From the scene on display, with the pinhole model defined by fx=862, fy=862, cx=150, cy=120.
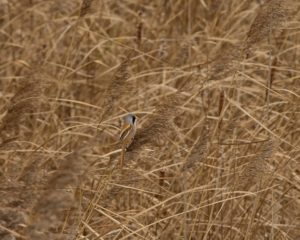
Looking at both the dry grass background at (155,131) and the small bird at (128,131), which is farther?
the dry grass background at (155,131)

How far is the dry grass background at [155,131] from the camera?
7.82 ft

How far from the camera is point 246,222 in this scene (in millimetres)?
2951

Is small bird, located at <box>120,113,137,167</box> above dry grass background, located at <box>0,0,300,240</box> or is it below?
above

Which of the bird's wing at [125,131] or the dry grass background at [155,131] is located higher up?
the bird's wing at [125,131]

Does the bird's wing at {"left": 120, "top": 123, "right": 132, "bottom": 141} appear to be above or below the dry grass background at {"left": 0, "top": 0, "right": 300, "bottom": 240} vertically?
above

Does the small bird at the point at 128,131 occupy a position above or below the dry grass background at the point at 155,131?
above

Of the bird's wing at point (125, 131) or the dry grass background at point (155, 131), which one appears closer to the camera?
the bird's wing at point (125, 131)

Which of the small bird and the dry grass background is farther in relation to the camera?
the dry grass background

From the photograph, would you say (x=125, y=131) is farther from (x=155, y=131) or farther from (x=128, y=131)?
(x=155, y=131)

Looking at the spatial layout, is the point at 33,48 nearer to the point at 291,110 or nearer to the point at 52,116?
the point at 52,116

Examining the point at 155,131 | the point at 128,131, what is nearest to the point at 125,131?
the point at 128,131

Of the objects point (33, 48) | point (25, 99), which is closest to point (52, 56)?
point (33, 48)

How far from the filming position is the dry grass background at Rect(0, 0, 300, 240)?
238 cm

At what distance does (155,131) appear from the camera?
2.26 m
